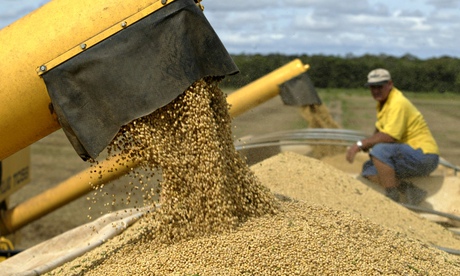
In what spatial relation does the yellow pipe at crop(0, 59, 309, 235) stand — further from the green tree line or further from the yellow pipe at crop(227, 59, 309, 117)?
the green tree line

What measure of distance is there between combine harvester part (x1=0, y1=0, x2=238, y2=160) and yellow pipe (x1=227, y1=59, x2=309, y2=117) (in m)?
3.10

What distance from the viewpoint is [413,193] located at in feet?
19.2

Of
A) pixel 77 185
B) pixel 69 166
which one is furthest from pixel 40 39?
pixel 69 166

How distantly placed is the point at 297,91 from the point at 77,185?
94.5 inches

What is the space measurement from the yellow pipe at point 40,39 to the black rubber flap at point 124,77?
0.06 metres

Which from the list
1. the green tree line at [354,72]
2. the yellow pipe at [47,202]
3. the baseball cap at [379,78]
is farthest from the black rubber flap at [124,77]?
the baseball cap at [379,78]

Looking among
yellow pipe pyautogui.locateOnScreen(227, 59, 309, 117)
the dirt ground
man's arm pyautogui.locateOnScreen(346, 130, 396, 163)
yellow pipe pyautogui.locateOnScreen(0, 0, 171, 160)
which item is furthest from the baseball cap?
yellow pipe pyautogui.locateOnScreen(0, 0, 171, 160)

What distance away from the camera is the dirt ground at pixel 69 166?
6854 millimetres

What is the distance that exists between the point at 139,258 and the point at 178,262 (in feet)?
0.96

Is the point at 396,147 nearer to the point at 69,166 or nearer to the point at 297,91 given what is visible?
the point at 297,91

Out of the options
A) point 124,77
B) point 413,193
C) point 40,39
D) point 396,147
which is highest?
point 40,39

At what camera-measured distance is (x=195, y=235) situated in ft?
10.7

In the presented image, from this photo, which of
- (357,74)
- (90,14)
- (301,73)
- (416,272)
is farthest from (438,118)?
(90,14)

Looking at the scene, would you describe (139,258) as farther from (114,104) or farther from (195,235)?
(114,104)
